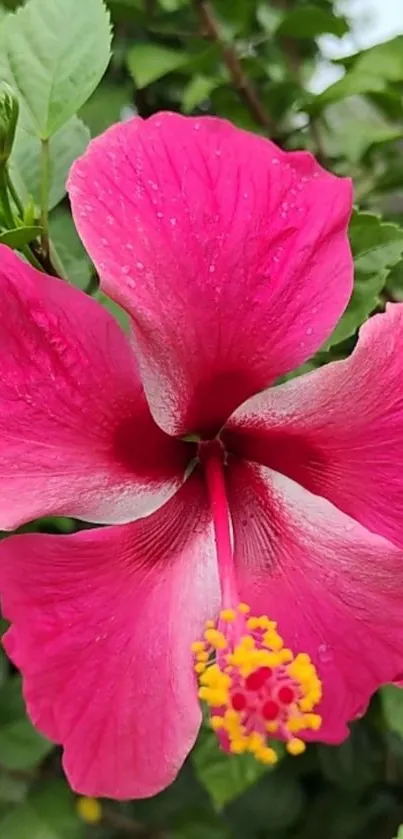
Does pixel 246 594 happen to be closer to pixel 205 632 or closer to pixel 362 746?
pixel 205 632

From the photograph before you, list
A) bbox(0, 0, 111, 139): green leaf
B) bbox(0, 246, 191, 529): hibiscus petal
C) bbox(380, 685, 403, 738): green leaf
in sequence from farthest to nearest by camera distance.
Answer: bbox(380, 685, 403, 738): green leaf, bbox(0, 0, 111, 139): green leaf, bbox(0, 246, 191, 529): hibiscus petal

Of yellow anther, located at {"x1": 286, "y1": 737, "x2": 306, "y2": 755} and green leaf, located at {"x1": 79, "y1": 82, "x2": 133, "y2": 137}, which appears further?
green leaf, located at {"x1": 79, "y1": 82, "x2": 133, "y2": 137}

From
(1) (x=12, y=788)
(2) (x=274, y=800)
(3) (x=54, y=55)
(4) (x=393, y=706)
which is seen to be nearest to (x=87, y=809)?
(1) (x=12, y=788)

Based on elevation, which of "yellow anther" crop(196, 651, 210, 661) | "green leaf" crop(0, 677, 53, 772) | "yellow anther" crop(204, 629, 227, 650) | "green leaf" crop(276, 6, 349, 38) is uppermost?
"green leaf" crop(276, 6, 349, 38)

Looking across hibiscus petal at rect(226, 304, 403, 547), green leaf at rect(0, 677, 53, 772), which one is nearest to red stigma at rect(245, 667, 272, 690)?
hibiscus petal at rect(226, 304, 403, 547)

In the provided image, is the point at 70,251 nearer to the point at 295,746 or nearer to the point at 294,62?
the point at 295,746

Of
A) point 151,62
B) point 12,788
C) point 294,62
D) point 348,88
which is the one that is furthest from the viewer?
point 294,62

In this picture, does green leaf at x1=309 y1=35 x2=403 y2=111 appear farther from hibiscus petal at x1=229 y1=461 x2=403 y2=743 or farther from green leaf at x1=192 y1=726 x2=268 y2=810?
green leaf at x1=192 y1=726 x2=268 y2=810
